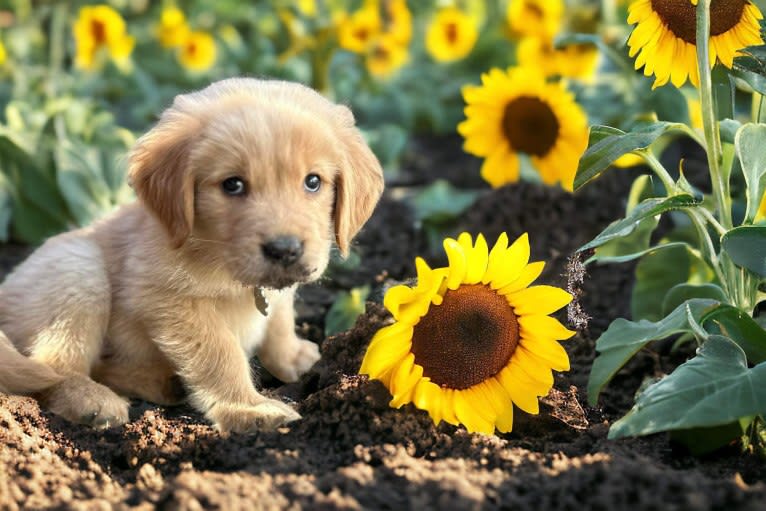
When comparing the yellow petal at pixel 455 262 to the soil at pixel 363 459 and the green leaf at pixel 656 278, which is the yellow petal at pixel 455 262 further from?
the green leaf at pixel 656 278

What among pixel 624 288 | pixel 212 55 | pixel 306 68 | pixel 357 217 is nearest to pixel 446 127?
pixel 306 68

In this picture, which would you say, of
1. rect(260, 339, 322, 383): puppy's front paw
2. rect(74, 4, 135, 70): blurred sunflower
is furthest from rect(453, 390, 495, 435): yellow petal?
rect(74, 4, 135, 70): blurred sunflower

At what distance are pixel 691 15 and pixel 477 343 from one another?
1.22 meters

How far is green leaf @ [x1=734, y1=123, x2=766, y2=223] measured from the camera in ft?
10.3

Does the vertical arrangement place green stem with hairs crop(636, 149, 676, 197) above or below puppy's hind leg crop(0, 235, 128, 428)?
above

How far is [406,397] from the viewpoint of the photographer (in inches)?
118

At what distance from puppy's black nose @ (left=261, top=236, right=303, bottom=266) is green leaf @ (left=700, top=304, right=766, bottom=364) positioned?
1215 mm

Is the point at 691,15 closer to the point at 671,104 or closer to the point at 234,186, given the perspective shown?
the point at 671,104

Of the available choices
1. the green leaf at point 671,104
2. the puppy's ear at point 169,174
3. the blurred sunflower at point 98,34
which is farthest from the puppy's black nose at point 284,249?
the blurred sunflower at point 98,34

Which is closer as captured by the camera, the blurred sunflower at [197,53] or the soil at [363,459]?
the soil at [363,459]

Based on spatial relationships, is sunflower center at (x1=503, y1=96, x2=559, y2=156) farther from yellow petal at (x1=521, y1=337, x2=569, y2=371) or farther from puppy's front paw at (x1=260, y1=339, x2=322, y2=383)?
yellow petal at (x1=521, y1=337, x2=569, y2=371)

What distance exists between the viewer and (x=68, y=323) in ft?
11.2

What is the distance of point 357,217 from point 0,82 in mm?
4786

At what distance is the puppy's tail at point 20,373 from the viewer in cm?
322
